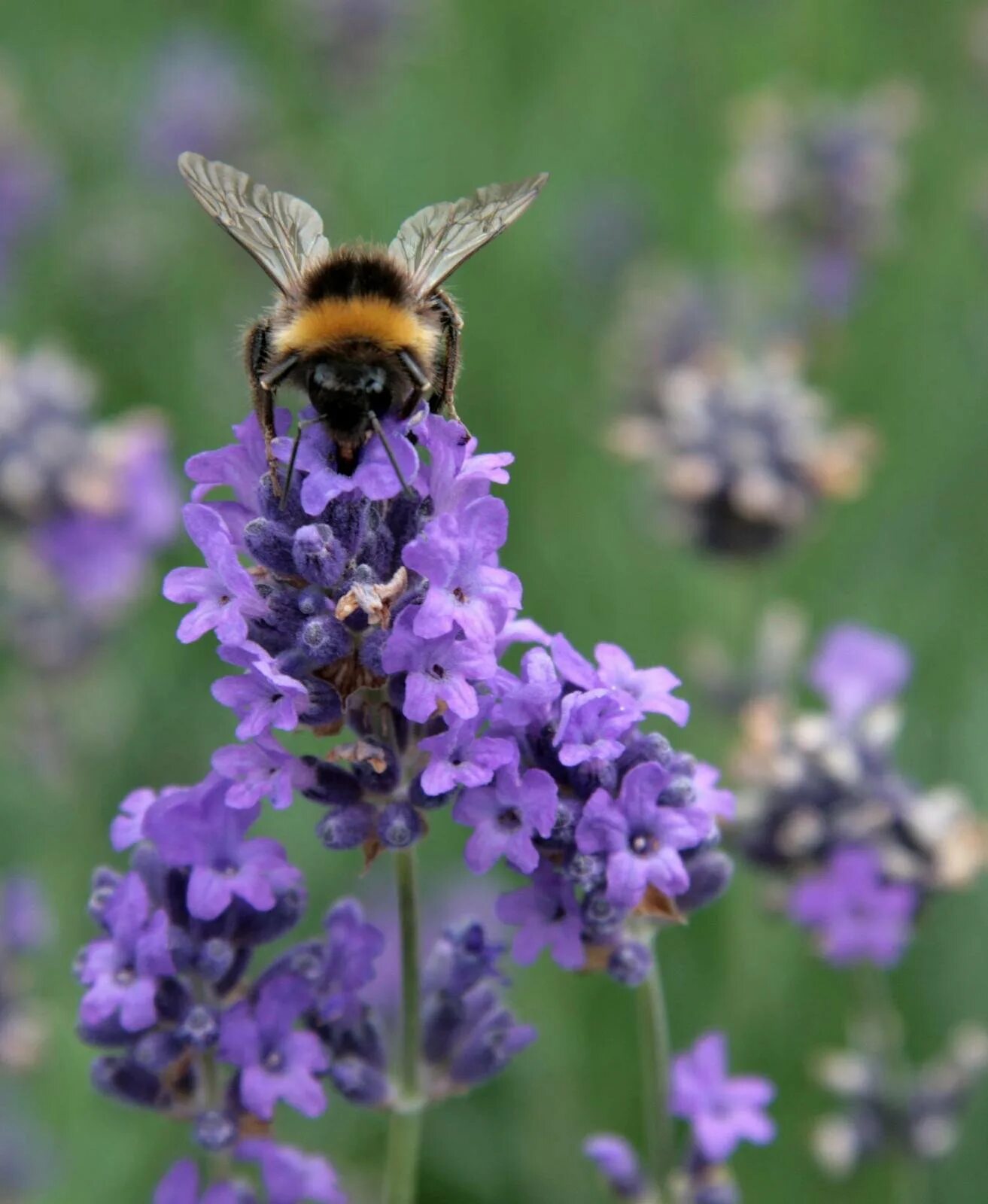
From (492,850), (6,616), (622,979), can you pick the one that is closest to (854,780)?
(622,979)

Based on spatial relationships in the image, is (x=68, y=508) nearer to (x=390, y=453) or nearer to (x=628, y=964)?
(x=390, y=453)

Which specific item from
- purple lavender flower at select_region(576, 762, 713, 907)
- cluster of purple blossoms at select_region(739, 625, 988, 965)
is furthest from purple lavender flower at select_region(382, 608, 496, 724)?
cluster of purple blossoms at select_region(739, 625, 988, 965)

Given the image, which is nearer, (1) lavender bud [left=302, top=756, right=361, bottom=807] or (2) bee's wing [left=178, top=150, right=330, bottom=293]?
(1) lavender bud [left=302, top=756, right=361, bottom=807]

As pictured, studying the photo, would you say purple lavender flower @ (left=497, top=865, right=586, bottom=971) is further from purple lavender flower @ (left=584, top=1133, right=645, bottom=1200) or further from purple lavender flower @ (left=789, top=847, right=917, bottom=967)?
purple lavender flower @ (left=789, top=847, right=917, bottom=967)

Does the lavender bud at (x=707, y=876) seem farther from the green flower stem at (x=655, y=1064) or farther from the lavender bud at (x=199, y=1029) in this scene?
the lavender bud at (x=199, y=1029)

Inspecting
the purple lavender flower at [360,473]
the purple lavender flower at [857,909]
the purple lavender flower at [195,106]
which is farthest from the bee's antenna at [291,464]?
the purple lavender flower at [195,106]

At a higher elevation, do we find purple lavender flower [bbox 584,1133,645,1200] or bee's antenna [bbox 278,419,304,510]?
bee's antenna [bbox 278,419,304,510]

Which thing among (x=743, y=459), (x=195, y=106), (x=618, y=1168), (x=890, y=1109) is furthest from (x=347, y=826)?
(x=195, y=106)
